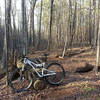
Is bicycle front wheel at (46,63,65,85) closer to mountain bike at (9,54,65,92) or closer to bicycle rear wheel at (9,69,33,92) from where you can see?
mountain bike at (9,54,65,92)

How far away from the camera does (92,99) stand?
11.6 feet

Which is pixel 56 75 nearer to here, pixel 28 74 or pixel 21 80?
pixel 28 74

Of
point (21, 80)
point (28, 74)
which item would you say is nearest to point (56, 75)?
point (28, 74)

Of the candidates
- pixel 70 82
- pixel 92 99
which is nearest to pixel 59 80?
pixel 70 82

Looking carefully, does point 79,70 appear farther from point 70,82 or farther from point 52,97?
point 52,97

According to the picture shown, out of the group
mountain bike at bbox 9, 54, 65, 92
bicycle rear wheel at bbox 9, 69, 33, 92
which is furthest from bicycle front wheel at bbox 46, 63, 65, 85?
bicycle rear wheel at bbox 9, 69, 33, 92

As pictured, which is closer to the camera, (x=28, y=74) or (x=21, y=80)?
(x=28, y=74)

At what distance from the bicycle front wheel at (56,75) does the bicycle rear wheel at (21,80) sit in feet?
2.06

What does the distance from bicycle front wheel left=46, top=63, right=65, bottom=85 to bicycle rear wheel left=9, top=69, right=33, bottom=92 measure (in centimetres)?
63

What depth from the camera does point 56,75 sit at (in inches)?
191

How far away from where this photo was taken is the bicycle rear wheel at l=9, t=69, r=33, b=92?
4.30m

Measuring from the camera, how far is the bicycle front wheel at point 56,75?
4578 mm

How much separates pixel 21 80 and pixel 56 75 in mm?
1213

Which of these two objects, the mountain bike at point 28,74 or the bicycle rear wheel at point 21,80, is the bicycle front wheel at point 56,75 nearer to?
the mountain bike at point 28,74
